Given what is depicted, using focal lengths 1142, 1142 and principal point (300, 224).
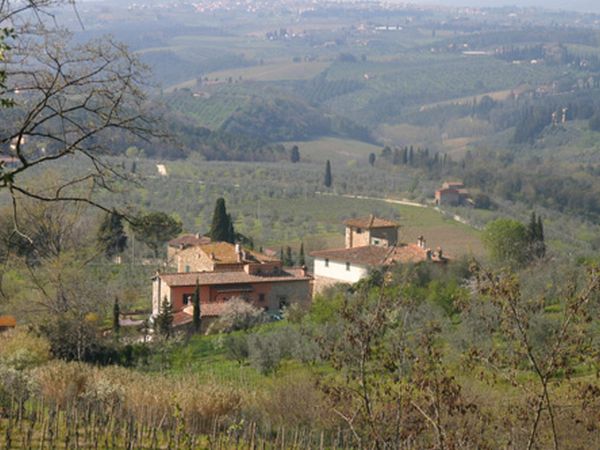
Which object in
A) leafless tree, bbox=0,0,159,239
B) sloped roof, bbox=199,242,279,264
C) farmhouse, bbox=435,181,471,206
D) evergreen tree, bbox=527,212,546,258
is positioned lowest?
farmhouse, bbox=435,181,471,206

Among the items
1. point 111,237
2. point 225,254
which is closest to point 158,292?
point 111,237

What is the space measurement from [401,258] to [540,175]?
164 feet

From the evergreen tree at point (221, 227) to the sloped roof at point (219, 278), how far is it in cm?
611

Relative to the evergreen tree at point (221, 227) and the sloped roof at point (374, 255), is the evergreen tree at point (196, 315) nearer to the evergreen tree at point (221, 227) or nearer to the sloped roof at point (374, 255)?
the sloped roof at point (374, 255)

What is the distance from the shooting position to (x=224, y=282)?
39031 millimetres

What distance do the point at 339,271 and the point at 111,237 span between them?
8.83 m

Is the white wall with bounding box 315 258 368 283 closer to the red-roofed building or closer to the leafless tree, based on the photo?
the red-roofed building

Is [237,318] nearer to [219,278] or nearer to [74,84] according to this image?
[219,278]

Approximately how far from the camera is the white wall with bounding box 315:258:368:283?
4287 centimetres

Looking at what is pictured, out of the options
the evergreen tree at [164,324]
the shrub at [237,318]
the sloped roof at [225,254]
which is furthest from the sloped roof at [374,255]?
the evergreen tree at [164,324]

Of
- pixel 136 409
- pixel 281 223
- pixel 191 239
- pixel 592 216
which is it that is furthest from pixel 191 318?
pixel 592 216

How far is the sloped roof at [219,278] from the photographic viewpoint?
3819 centimetres

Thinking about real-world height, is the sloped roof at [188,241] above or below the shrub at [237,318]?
below

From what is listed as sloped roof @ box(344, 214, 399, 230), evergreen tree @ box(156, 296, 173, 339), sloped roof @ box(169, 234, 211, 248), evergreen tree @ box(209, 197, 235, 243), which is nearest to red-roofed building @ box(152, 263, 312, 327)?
evergreen tree @ box(156, 296, 173, 339)
